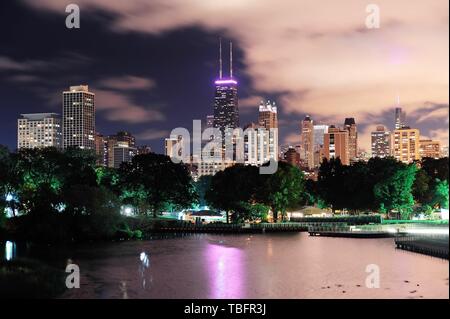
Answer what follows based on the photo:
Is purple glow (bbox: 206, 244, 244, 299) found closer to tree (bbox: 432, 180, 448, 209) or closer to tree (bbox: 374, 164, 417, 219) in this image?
tree (bbox: 374, 164, 417, 219)

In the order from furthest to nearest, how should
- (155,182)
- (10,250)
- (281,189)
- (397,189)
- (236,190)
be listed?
(155,182) → (236,190) → (281,189) → (397,189) → (10,250)

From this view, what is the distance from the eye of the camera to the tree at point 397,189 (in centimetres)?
11238

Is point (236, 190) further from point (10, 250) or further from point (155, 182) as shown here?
point (10, 250)

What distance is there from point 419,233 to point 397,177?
28729mm

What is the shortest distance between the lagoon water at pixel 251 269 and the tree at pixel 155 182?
39293 mm

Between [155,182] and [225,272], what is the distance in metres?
69.0

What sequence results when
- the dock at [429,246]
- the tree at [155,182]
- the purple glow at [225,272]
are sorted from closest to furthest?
the purple glow at [225,272] → the dock at [429,246] → the tree at [155,182]

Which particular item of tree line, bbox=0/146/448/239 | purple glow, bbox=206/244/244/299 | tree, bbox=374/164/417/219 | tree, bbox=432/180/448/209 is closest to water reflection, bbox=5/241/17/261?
tree line, bbox=0/146/448/239

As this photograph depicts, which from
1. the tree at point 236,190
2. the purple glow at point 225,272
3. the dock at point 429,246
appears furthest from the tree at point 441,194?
the purple glow at point 225,272

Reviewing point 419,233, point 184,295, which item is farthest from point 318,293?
point 419,233

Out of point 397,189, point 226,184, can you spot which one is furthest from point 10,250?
point 397,189

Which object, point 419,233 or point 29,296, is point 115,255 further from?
point 419,233

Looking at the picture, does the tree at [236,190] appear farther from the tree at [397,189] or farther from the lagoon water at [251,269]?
the lagoon water at [251,269]

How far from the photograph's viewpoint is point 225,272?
5425 cm
